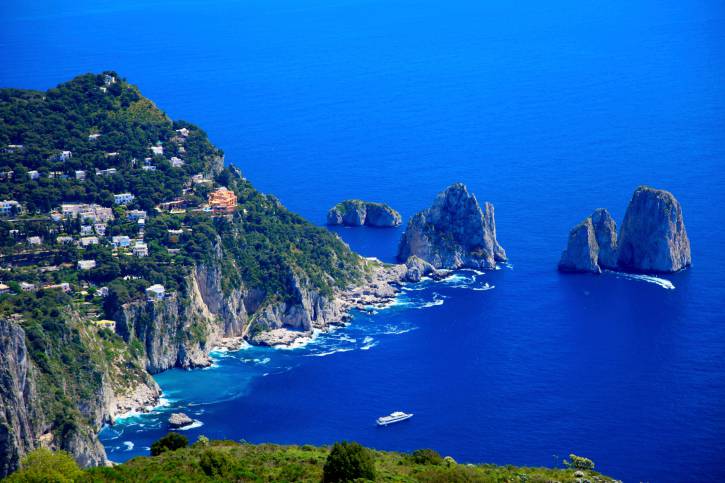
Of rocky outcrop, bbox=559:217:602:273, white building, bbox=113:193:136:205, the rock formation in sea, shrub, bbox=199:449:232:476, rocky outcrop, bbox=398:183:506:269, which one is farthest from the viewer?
rocky outcrop, bbox=398:183:506:269

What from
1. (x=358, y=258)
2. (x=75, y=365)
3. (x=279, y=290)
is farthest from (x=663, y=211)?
(x=75, y=365)

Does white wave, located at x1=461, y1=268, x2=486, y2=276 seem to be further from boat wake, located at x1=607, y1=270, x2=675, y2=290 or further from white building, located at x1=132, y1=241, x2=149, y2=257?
white building, located at x1=132, y1=241, x2=149, y2=257

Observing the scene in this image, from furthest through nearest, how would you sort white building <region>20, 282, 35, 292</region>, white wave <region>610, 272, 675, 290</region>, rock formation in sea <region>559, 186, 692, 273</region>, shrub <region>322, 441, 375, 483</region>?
rock formation in sea <region>559, 186, 692, 273</region> → white wave <region>610, 272, 675, 290</region> → white building <region>20, 282, 35, 292</region> → shrub <region>322, 441, 375, 483</region>

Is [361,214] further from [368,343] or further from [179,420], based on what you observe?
[179,420]

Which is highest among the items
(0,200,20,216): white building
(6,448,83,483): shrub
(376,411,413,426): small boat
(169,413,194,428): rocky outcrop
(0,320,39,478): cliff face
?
(0,200,20,216): white building

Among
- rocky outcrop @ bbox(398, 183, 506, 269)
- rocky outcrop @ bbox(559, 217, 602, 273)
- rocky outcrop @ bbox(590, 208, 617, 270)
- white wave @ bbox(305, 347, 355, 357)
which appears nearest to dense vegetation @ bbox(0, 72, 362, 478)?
rocky outcrop @ bbox(398, 183, 506, 269)

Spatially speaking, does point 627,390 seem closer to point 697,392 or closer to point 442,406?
point 697,392

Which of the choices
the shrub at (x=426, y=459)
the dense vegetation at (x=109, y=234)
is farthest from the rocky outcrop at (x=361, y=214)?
the shrub at (x=426, y=459)

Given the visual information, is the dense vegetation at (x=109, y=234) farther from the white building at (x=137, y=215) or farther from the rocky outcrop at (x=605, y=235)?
the rocky outcrop at (x=605, y=235)
